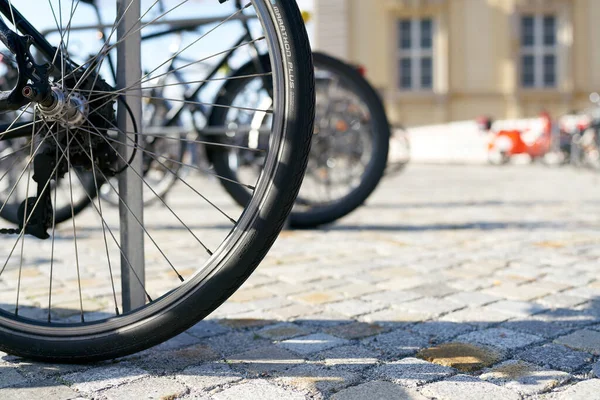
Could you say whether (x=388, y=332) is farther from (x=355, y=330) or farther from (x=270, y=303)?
(x=270, y=303)

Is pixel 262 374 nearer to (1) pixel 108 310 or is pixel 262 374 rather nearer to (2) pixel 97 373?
(2) pixel 97 373

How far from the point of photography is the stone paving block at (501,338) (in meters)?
2.31

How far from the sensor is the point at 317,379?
1999 millimetres

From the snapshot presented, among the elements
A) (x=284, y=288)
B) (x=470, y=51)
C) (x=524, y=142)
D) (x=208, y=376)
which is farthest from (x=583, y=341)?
(x=470, y=51)

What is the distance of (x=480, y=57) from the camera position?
64.6ft

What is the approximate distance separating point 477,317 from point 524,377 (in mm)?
657

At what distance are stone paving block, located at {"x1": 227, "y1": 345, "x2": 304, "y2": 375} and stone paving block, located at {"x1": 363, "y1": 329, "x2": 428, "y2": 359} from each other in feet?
0.88

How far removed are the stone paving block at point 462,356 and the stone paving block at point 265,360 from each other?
38 centimetres

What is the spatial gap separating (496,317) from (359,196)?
86.8 inches

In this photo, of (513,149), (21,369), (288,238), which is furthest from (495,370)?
(513,149)

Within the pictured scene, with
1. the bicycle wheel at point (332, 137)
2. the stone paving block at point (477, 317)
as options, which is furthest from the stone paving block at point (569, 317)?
the bicycle wheel at point (332, 137)

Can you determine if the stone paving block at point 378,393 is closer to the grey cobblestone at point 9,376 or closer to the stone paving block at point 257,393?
the stone paving block at point 257,393

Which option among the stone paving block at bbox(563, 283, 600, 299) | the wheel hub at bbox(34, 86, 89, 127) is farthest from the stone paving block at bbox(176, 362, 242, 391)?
the stone paving block at bbox(563, 283, 600, 299)

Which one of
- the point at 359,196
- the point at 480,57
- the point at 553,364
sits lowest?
the point at 553,364
